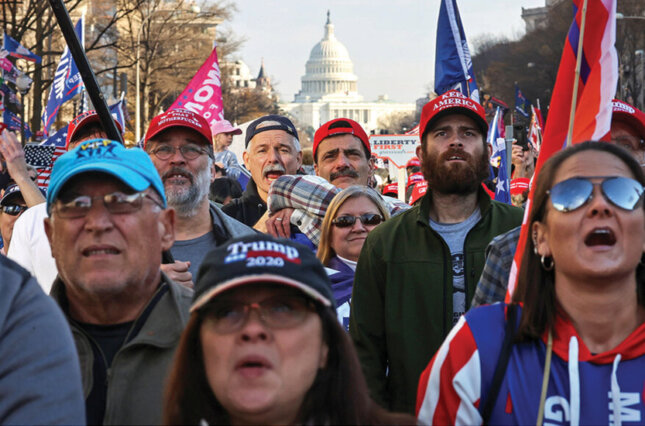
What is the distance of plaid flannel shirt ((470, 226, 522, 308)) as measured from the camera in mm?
3703

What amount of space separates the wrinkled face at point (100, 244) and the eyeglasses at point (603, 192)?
1167 mm

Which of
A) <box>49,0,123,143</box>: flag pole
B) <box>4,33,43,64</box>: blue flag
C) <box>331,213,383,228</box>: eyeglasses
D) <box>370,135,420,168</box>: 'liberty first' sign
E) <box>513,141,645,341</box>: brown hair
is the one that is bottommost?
<box>370,135,420,168</box>: 'liberty first' sign

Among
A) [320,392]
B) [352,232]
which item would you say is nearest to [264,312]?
[320,392]

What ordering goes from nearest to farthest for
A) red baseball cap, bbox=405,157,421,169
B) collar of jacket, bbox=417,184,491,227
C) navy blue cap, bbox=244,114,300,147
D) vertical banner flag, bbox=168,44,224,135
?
collar of jacket, bbox=417,184,491,227, navy blue cap, bbox=244,114,300,147, vertical banner flag, bbox=168,44,224,135, red baseball cap, bbox=405,157,421,169

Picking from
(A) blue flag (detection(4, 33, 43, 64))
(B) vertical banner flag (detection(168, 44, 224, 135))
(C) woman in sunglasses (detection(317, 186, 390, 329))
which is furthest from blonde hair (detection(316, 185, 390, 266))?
(A) blue flag (detection(4, 33, 43, 64))

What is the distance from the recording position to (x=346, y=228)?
531 centimetres

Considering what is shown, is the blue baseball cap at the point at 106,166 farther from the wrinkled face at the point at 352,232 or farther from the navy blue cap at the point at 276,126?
the navy blue cap at the point at 276,126

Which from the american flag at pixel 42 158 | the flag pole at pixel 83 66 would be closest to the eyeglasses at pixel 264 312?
the flag pole at pixel 83 66

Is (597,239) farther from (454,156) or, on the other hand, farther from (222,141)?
(222,141)

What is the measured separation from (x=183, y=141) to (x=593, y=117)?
2039mm

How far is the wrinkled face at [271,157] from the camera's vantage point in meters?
6.80

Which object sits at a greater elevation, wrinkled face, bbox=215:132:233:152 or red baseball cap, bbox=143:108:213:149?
red baseball cap, bbox=143:108:213:149

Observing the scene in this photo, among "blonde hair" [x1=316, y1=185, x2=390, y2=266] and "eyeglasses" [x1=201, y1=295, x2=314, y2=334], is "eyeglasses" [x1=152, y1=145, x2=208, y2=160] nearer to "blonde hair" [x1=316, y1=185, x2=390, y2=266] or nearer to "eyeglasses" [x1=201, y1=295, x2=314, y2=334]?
"blonde hair" [x1=316, y1=185, x2=390, y2=266]

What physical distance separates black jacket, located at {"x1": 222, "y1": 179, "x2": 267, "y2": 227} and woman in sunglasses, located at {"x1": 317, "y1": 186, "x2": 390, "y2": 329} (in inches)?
55.3
